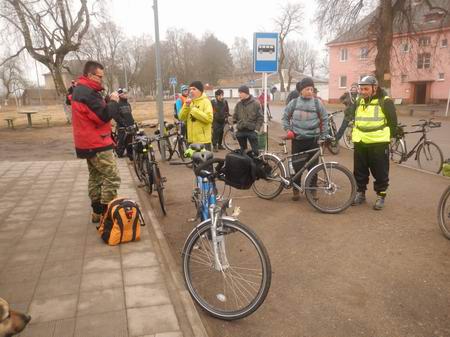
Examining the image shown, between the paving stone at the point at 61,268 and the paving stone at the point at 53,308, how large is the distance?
0.46 meters

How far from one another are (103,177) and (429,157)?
7.15 m

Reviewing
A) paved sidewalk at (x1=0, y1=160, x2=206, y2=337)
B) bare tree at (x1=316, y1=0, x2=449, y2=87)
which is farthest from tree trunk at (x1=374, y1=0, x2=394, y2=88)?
paved sidewalk at (x1=0, y1=160, x2=206, y2=337)

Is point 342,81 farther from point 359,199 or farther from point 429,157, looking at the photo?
point 359,199

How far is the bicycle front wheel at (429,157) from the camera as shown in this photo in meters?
8.44

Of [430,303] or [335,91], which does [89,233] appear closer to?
[430,303]

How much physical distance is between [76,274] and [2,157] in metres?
8.81

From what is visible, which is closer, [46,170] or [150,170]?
[150,170]

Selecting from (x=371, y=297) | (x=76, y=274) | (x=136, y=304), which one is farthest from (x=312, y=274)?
(x=76, y=274)

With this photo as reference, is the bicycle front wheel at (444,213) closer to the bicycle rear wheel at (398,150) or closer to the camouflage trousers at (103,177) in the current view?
the camouflage trousers at (103,177)

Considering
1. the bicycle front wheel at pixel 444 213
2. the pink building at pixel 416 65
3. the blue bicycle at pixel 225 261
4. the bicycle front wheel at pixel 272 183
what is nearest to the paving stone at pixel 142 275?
the blue bicycle at pixel 225 261

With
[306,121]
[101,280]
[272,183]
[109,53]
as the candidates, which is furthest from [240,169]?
[109,53]

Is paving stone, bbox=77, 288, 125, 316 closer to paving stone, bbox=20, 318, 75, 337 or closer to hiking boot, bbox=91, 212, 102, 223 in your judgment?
paving stone, bbox=20, 318, 75, 337

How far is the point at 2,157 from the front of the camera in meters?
10.9

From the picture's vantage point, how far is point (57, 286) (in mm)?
3494
